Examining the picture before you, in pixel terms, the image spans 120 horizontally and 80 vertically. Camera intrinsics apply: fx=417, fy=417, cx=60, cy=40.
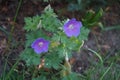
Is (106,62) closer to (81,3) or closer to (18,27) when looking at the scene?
(81,3)

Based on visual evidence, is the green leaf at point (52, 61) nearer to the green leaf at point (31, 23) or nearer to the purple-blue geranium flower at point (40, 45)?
the purple-blue geranium flower at point (40, 45)

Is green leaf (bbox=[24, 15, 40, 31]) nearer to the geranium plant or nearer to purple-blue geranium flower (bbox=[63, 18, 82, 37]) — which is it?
the geranium plant

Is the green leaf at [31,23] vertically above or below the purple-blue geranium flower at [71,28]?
above

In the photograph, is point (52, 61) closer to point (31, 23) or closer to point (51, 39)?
point (51, 39)

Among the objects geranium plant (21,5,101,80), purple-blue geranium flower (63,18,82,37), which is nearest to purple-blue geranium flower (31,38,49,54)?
geranium plant (21,5,101,80)

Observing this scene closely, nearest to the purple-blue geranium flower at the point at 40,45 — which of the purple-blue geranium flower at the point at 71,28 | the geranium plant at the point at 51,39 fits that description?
the geranium plant at the point at 51,39

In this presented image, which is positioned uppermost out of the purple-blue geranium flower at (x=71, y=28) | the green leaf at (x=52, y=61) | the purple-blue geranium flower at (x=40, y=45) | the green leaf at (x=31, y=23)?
the green leaf at (x=31, y=23)

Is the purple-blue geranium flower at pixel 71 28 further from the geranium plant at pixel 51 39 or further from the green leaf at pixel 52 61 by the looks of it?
the green leaf at pixel 52 61

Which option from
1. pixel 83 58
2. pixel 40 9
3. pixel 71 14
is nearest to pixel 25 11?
pixel 40 9
